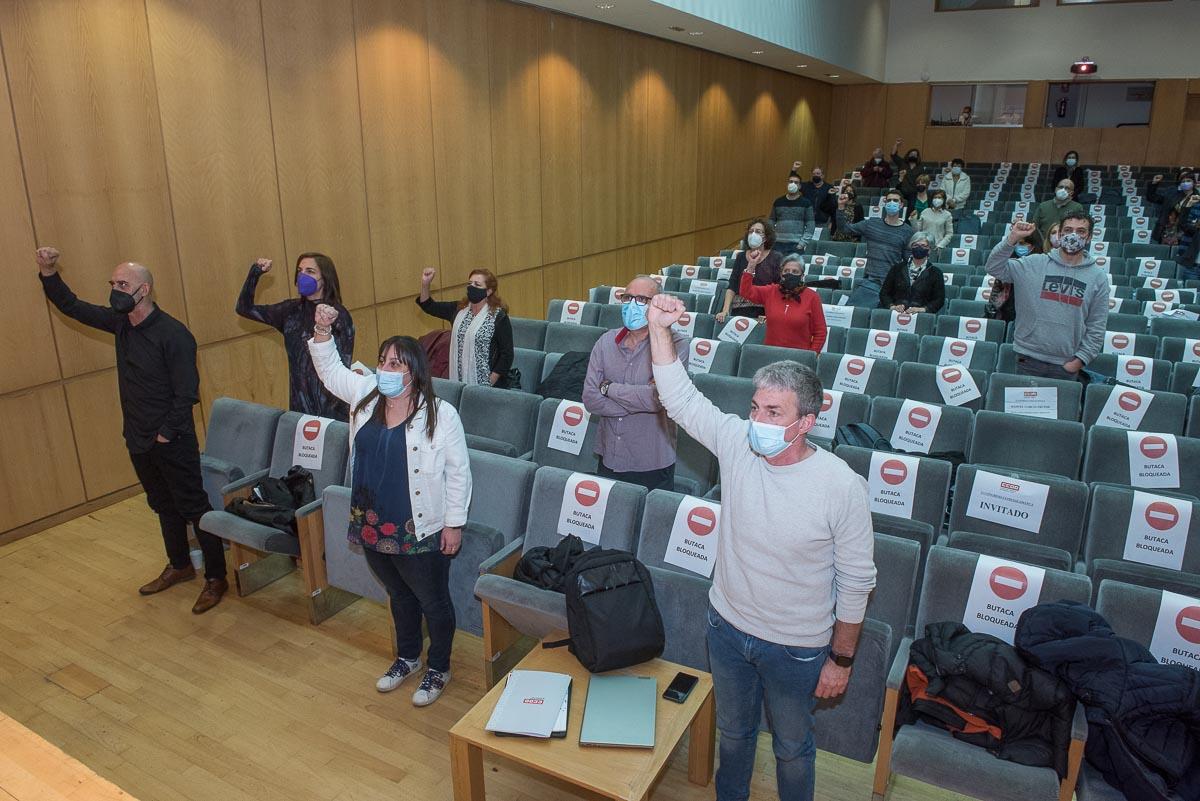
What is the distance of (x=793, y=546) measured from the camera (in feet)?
7.37

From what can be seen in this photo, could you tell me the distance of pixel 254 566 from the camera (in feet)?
14.1

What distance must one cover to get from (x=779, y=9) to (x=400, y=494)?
1218 cm

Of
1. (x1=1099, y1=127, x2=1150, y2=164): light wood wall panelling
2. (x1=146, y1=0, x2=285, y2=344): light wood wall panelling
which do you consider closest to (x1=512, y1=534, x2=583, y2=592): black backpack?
(x1=146, y1=0, x2=285, y2=344): light wood wall panelling

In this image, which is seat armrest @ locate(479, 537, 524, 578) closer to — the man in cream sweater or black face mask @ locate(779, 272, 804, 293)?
the man in cream sweater

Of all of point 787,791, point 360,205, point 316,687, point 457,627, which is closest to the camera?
point 787,791

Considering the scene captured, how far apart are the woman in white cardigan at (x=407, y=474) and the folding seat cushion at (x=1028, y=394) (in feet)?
11.3

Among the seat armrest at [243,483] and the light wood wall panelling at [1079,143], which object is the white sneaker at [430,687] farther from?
the light wood wall panelling at [1079,143]

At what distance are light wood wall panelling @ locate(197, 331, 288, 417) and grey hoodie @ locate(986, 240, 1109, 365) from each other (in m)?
5.50

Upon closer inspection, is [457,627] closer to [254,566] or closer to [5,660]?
[254,566]

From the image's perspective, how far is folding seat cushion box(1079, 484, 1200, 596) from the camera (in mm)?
3146

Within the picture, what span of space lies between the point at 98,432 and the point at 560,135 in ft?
21.4

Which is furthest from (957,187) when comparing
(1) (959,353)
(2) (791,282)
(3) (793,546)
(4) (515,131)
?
(3) (793,546)

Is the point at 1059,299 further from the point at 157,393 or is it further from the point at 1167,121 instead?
the point at 1167,121

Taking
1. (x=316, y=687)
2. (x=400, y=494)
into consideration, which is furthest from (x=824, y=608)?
(x=316, y=687)
